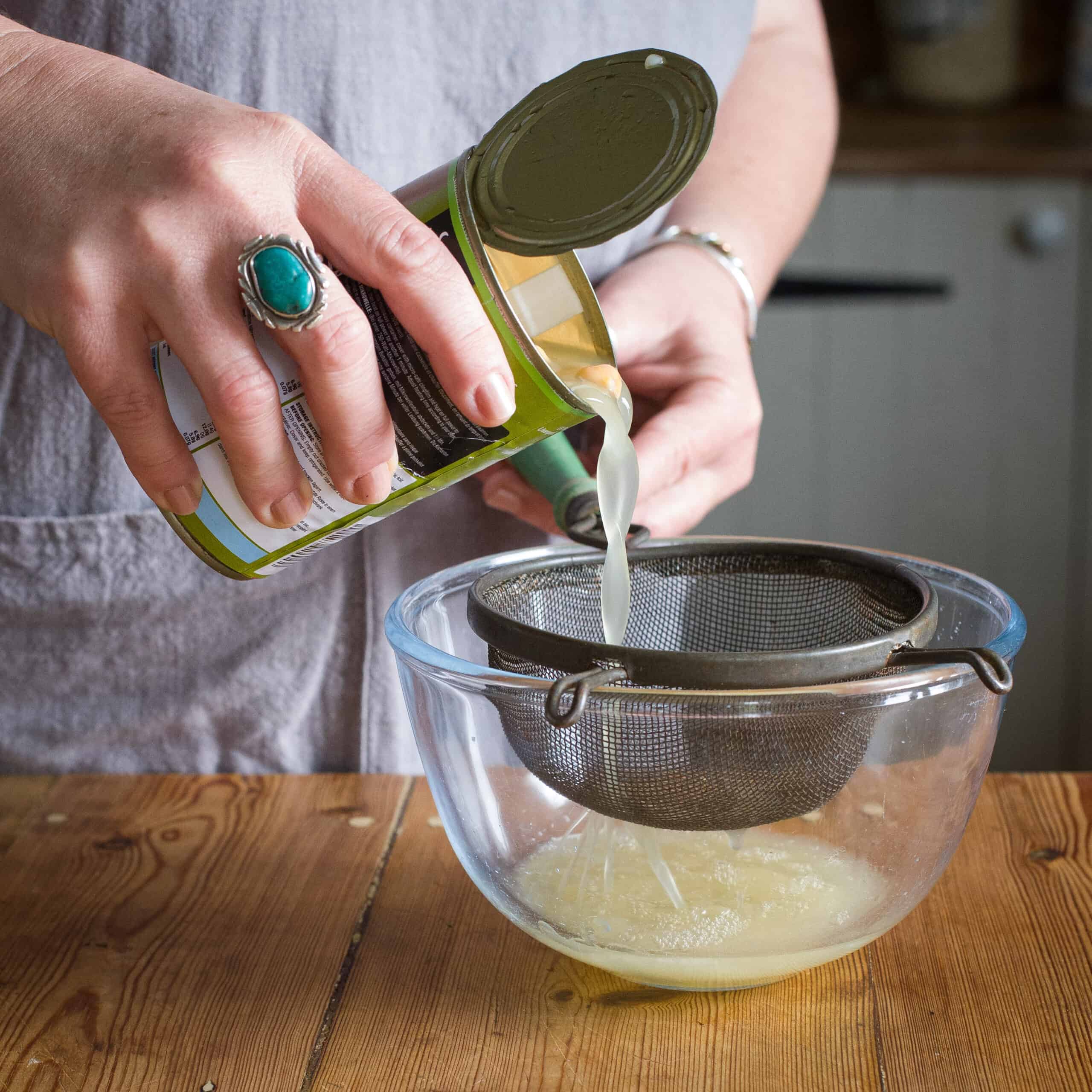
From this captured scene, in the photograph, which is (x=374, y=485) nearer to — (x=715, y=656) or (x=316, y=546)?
(x=316, y=546)

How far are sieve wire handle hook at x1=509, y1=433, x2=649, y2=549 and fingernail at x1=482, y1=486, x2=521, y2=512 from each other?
44mm

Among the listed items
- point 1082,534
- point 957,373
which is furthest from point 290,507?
point 1082,534

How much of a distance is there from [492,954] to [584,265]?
1.85ft

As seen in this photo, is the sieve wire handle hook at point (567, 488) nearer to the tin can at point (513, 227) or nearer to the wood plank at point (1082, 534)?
the tin can at point (513, 227)

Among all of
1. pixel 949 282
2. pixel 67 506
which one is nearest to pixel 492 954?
pixel 67 506

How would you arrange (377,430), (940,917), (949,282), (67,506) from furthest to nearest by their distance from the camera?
(949,282), (67,506), (940,917), (377,430)

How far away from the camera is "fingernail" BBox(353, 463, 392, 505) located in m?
0.59

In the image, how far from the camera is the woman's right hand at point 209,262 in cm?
53

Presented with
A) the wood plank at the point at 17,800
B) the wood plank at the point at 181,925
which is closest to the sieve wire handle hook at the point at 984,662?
the wood plank at the point at 181,925

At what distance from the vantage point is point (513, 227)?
1.82 ft

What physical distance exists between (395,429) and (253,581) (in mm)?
446

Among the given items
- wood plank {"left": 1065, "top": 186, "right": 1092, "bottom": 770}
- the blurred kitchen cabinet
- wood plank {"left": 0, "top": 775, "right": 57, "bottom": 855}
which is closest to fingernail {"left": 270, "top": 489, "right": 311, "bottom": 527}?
wood plank {"left": 0, "top": 775, "right": 57, "bottom": 855}

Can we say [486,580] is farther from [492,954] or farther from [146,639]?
[146,639]

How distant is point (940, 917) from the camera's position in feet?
2.28
